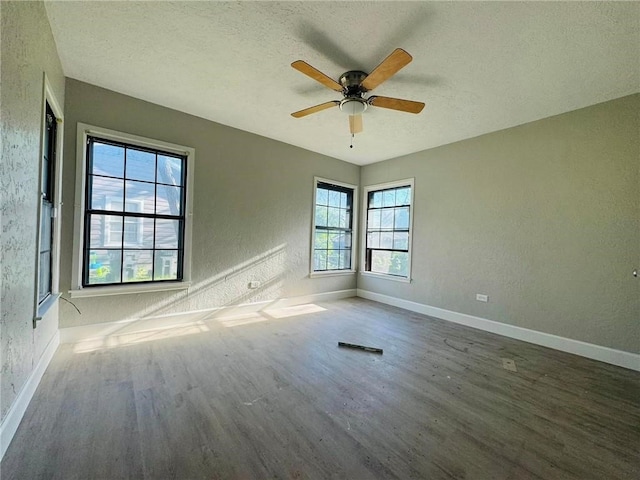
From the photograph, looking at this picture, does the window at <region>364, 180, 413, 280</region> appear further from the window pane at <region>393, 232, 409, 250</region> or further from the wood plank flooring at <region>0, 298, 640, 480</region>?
the wood plank flooring at <region>0, 298, 640, 480</region>

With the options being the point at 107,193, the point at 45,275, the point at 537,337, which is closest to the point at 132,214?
the point at 107,193

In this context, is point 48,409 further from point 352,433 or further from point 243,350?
point 352,433

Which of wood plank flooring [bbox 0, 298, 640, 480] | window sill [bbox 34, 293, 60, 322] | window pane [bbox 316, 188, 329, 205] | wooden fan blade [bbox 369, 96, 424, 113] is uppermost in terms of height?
wooden fan blade [bbox 369, 96, 424, 113]

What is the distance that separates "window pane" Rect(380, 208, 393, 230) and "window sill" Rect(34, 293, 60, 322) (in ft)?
15.2

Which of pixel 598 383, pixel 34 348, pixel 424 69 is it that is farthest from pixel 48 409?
pixel 598 383

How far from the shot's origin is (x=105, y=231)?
3.05 metres

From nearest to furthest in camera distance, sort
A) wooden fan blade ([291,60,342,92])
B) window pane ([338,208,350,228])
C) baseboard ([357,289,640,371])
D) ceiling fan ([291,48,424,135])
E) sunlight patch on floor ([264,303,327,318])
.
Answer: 1. wooden fan blade ([291,60,342,92])
2. ceiling fan ([291,48,424,135])
3. baseboard ([357,289,640,371])
4. sunlight patch on floor ([264,303,327,318])
5. window pane ([338,208,350,228])

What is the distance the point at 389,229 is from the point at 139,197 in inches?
156

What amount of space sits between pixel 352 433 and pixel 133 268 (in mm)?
2985

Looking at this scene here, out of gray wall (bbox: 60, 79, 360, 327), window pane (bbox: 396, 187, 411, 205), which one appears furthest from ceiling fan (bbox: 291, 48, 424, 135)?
window pane (bbox: 396, 187, 411, 205)

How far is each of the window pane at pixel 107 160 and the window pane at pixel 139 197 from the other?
17 centimetres

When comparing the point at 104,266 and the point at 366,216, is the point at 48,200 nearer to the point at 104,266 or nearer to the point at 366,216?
the point at 104,266

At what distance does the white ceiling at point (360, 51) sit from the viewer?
1.88m

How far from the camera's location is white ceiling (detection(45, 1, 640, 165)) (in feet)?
6.15
